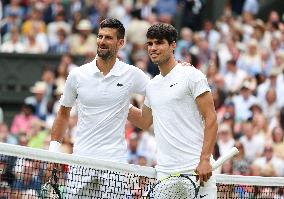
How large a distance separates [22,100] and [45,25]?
2.12m

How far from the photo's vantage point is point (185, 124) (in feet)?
32.7

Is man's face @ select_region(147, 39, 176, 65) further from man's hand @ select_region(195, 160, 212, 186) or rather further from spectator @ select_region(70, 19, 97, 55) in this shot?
spectator @ select_region(70, 19, 97, 55)

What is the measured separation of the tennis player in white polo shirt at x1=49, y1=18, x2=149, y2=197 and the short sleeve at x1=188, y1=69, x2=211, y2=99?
1157 mm

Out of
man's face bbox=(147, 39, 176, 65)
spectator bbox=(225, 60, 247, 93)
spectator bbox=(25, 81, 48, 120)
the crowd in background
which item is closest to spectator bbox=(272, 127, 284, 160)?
the crowd in background

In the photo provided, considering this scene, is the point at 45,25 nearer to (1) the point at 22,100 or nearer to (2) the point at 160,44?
(1) the point at 22,100

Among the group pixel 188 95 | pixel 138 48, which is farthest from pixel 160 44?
pixel 138 48

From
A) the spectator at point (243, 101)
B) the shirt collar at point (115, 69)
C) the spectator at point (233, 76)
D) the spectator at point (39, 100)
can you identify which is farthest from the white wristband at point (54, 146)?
the spectator at point (39, 100)

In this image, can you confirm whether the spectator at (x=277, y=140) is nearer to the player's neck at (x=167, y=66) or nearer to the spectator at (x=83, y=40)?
the player's neck at (x=167, y=66)

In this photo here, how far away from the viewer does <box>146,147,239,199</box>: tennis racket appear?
32.4ft

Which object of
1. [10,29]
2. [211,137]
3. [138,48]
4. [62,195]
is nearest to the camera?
[211,137]

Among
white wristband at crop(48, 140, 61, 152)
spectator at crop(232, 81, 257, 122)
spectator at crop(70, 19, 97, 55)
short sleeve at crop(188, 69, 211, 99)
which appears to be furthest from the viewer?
spectator at crop(70, 19, 97, 55)

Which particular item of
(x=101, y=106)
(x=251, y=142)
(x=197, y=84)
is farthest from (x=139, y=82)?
(x=251, y=142)

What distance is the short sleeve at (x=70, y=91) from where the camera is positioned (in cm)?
1092

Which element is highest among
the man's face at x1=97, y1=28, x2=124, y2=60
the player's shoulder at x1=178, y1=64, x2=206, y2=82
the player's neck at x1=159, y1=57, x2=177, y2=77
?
the man's face at x1=97, y1=28, x2=124, y2=60
